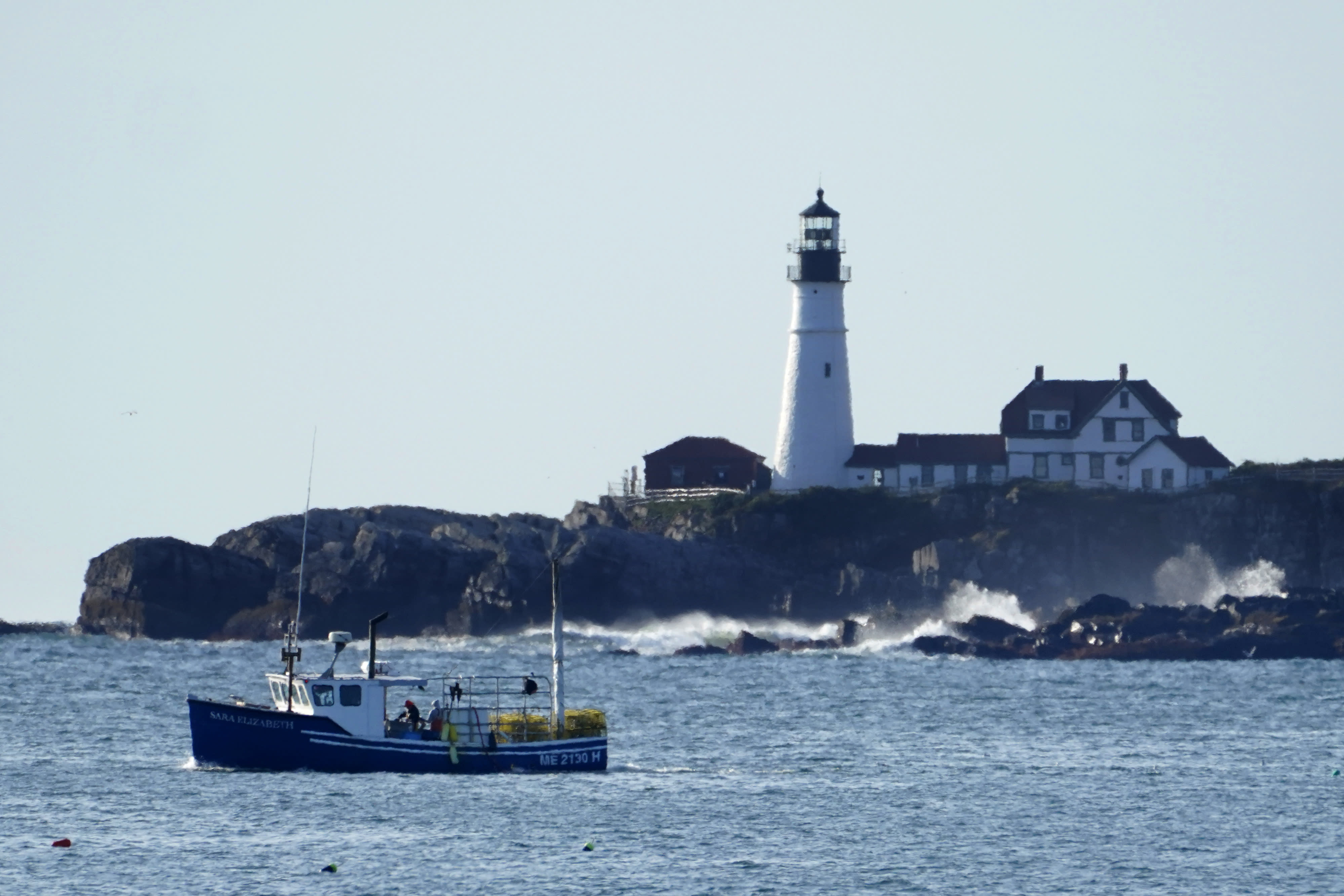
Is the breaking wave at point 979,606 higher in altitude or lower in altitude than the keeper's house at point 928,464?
lower

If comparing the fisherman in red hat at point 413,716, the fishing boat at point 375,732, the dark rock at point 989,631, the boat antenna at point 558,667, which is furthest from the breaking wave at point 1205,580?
the fisherman in red hat at point 413,716

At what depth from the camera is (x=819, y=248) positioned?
348ft

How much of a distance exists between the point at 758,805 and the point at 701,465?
242 ft

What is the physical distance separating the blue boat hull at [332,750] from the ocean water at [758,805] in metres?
0.37

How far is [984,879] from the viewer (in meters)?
34.7

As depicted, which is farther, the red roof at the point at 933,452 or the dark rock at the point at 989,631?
the red roof at the point at 933,452

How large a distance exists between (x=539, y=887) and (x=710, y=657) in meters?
57.4

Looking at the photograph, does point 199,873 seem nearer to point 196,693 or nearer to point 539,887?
point 539,887

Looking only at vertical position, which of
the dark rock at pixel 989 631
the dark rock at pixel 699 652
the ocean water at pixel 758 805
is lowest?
the ocean water at pixel 758 805

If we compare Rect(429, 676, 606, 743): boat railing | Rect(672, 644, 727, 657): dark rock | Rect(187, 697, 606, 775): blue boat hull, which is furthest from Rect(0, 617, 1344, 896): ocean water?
Rect(672, 644, 727, 657): dark rock

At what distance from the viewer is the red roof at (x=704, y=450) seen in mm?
116375

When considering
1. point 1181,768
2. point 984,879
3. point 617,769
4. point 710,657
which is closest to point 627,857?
point 984,879

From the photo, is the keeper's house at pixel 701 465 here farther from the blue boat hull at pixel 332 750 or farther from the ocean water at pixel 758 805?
the blue boat hull at pixel 332 750

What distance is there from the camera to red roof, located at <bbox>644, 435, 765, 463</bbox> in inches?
4582
